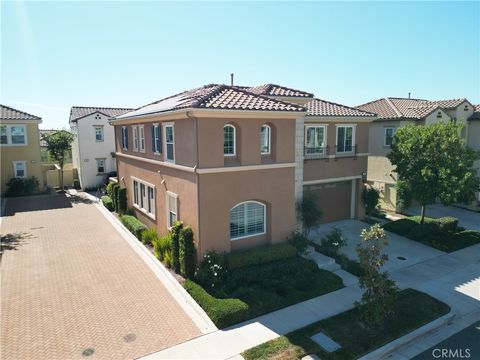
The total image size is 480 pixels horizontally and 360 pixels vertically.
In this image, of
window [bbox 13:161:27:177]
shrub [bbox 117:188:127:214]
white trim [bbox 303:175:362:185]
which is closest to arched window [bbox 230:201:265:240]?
white trim [bbox 303:175:362:185]

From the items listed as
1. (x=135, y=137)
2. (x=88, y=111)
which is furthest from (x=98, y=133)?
(x=135, y=137)

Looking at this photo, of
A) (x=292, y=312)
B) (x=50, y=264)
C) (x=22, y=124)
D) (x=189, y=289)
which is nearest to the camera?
(x=292, y=312)

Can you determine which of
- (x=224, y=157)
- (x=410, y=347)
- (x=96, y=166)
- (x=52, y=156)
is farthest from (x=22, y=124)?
(x=410, y=347)

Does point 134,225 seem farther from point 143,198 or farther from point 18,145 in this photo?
point 18,145

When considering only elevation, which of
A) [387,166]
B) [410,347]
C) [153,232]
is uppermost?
[387,166]

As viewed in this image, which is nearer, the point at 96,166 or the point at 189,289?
the point at 189,289

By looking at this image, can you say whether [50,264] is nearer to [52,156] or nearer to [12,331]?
[12,331]

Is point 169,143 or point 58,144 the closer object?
point 169,143

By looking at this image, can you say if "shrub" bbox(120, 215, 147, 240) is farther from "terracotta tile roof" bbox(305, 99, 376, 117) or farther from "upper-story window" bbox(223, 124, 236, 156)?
"terracotta tile roof" bbox(305, 99, 376, 117)

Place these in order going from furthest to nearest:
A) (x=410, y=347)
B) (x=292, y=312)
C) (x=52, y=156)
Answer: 1. (x=52, y=156)
2. (x=292, y=312)
3. (x=410, y=347)
